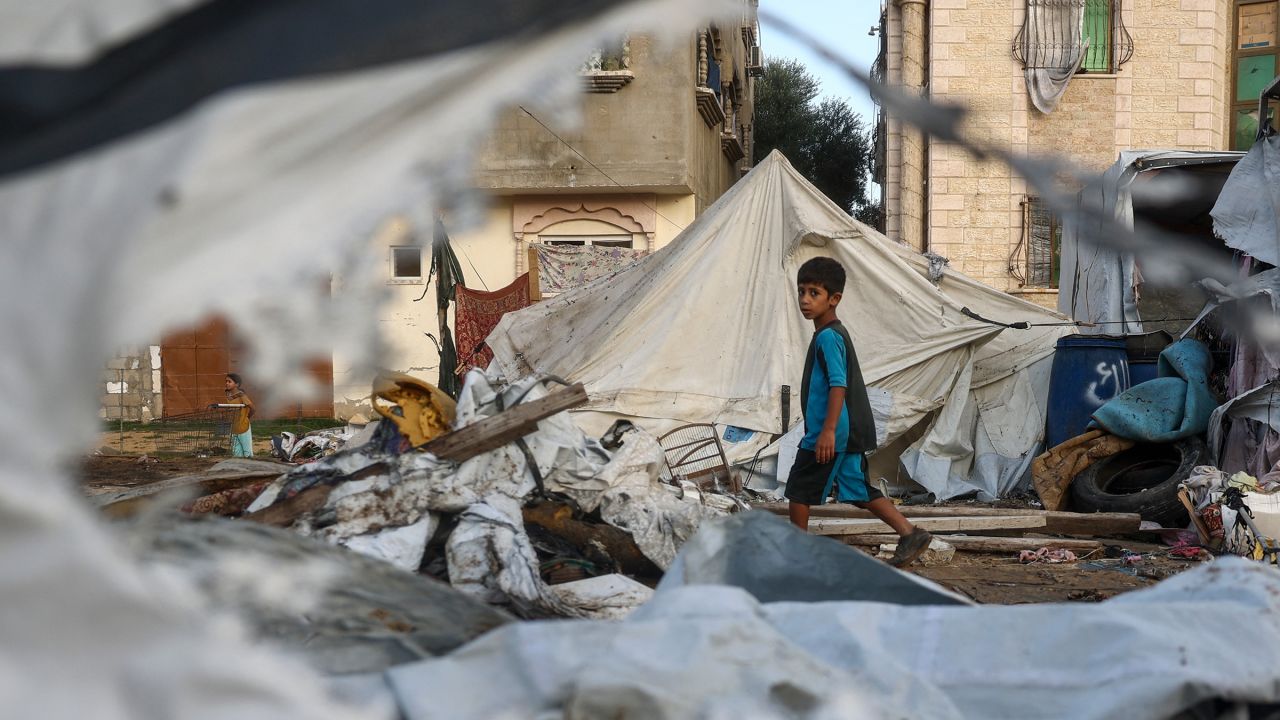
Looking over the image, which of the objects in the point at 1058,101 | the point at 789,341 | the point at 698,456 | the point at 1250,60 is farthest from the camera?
the point at 1250,60

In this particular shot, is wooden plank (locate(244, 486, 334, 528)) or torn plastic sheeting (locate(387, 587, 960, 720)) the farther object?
wooden plank (locate(244, 486, 334, 528))

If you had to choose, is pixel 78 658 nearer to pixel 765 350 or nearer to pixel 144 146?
pixel 144 146

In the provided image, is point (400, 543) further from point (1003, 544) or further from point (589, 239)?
point (589, 239)

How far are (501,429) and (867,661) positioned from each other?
2716 millimetres

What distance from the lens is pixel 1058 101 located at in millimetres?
15320

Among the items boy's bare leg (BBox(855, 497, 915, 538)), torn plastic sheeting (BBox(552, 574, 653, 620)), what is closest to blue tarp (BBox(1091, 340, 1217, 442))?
boy's bare leg (BBox(855, 497, 915, 538))

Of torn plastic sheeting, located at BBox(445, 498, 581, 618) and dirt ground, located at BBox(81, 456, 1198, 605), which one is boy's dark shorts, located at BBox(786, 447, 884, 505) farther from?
torn plastic sheeting, located at BBox(445, 498, 581, 618)

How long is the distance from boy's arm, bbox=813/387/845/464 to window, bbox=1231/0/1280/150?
13602 millimetres

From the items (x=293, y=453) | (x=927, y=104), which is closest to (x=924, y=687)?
(x=927, y=104)

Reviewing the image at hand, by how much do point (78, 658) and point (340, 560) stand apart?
3.01 ft

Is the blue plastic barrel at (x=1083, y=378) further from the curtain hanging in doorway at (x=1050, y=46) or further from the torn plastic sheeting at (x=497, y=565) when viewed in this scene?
the curtain hanging in doorway at (x=1050, y=46)

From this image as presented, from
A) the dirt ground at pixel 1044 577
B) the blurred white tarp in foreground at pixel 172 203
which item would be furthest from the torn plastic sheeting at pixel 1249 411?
the blurred white tarp in foreground at pixel 172 203

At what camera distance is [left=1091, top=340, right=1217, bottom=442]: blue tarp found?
696cm

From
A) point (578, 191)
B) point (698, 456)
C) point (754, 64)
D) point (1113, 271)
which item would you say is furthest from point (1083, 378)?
point (754, 64)
